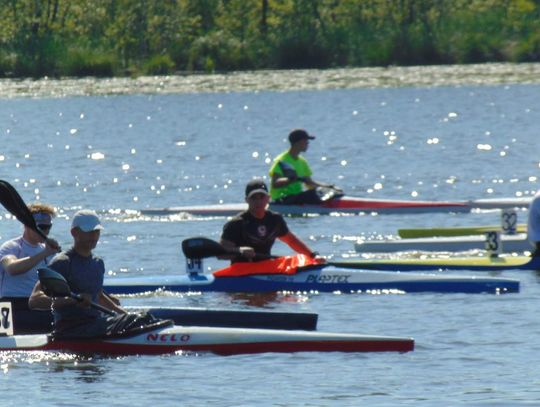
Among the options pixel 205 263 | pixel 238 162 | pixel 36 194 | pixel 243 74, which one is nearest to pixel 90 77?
pixel 243 74

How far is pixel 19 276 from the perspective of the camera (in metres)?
15.2

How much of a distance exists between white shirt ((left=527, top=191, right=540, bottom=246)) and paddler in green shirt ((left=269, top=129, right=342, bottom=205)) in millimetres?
6363

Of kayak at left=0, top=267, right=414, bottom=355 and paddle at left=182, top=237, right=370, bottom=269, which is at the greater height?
paddle at left=182, top=237, right=370, bottom=269

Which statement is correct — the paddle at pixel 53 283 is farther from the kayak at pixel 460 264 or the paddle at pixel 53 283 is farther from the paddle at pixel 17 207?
the kayak at pixel 460 264

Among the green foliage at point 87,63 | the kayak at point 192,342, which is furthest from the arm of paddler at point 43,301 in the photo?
the green foliage at point 87,63

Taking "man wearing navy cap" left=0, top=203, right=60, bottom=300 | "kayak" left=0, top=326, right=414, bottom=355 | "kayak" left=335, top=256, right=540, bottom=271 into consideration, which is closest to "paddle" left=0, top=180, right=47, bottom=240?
"man wearing navy cap" left=0, top=203, right=60, bottom=300

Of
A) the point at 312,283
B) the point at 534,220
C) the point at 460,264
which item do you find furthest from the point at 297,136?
the point at 312,283

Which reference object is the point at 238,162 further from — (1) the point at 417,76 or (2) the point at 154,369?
(1) the point at 417,76

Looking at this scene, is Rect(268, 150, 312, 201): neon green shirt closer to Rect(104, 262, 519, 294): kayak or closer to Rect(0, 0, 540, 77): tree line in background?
Result: Rect(104, 262, 519, 294): kayak

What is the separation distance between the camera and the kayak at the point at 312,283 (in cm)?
1911

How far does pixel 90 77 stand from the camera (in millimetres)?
78812

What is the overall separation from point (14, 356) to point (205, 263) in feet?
27.4

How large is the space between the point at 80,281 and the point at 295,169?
41.5 ft

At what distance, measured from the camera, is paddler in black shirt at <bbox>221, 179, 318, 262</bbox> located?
18984mm
